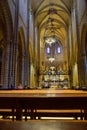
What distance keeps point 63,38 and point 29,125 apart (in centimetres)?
3166

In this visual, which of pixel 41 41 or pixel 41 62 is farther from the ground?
pixel 41 41

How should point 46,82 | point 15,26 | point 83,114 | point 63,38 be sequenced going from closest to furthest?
point 83,114 < point 15,26 < point 46,82 < point 63,38

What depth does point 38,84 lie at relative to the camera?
2723cm

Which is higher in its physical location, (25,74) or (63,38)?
(63,38)

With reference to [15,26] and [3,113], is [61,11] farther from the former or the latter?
[3,113]

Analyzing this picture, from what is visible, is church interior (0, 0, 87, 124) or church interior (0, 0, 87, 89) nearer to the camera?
church interior (0, 0, 87, 124)

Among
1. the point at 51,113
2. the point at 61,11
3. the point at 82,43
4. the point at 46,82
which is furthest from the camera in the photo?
the point at 46,82

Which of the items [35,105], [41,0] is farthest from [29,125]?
[41,0]

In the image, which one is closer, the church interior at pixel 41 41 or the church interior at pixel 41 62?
the church interior at pixel 41 62

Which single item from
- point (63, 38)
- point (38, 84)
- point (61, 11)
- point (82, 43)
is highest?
point (61, 11)

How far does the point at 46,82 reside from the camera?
88.5ft

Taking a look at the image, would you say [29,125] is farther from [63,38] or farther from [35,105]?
[63,38]

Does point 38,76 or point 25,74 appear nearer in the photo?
point 25,74

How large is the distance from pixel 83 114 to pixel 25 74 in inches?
521
